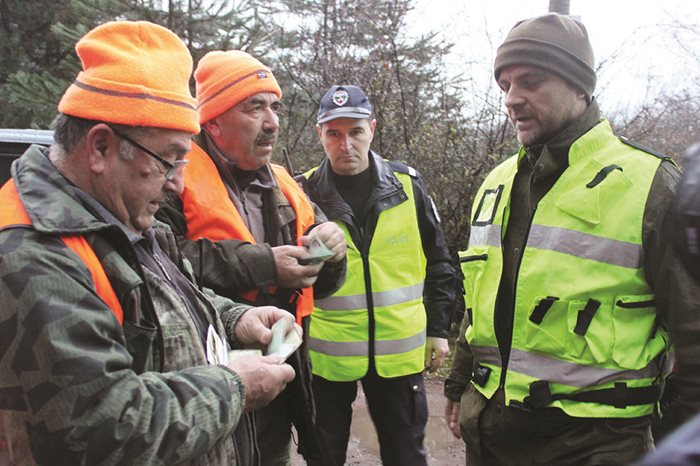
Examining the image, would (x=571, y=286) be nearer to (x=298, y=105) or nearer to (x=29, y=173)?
(x=29, y=173)

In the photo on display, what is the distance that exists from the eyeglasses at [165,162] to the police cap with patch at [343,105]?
1.89 meters

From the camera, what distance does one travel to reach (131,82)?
148 centimetres

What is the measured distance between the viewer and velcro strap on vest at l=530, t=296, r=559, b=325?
1987 mm

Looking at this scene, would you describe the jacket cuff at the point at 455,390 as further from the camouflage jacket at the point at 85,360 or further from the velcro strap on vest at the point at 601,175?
the camouflage jacket at the point at 85,360

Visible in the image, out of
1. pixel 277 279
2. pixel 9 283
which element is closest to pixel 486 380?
pixel 277 279

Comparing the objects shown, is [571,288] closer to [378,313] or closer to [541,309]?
[541,309]

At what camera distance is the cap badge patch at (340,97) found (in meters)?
3.43

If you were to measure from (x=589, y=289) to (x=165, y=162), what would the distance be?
4.50ft

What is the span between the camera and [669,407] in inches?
77.0

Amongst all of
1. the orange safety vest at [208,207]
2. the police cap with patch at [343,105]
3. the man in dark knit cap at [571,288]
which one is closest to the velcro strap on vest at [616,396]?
the man in dark knit cap at [571,288]

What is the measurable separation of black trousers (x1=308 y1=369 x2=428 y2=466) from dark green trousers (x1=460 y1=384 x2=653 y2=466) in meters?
0.93

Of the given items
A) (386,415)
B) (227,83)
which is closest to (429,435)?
(386,415)

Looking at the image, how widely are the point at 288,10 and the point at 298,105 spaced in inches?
69.9

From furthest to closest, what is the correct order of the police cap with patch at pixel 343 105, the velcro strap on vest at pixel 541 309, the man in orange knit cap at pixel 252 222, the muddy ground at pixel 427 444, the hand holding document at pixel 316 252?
the muddy ground at pixel 427 444, the police cap with patch at pixel 343 105, the hand holding document at pixel 316 252, the man in orange knit cap at pixel 252 222, the velcro strap on vest at pixel 541 309
